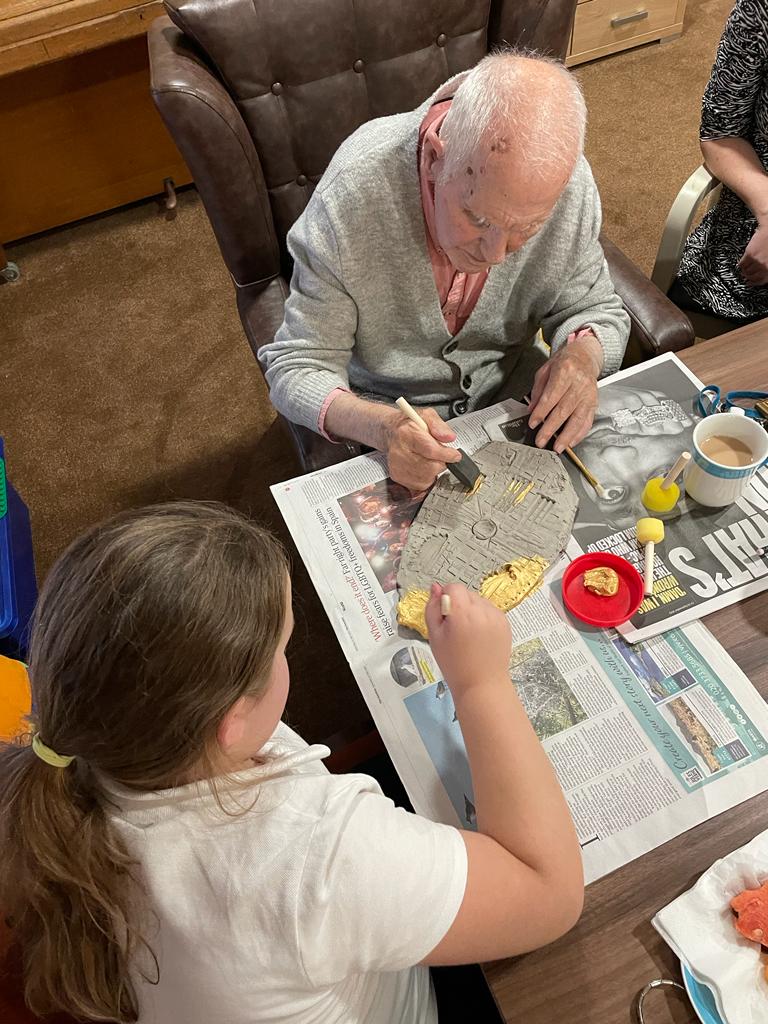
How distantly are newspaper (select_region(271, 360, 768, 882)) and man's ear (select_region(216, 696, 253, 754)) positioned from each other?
0.24m

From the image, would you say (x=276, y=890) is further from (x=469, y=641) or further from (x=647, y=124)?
(x=647, y=124)

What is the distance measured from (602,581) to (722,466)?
0.71ft

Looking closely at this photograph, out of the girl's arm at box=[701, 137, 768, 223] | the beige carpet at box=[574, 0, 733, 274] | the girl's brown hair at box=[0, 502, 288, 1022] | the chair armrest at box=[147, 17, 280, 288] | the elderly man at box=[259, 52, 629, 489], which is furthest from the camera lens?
the beige carpet at box=[574, 0, 733, 274]

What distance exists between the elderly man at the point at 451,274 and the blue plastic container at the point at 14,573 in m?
0.71

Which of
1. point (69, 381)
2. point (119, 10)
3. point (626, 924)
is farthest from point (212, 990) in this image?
point (119, 10)

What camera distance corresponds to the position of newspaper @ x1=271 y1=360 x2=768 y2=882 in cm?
82

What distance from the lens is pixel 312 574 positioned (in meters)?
1.04

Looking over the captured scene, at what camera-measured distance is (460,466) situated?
109 cm

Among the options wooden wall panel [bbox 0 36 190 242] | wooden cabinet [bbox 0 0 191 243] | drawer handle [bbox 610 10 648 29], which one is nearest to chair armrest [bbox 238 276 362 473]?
wooden cabinet [bbox 0 0 191 243]

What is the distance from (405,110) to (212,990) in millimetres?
1430

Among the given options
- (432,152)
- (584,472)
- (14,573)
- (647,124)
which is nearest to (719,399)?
(584,472)

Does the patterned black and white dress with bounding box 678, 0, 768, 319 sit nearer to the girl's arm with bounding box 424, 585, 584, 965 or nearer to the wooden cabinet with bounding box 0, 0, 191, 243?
the girl's arm with bounding box 424, 585, 584, 965

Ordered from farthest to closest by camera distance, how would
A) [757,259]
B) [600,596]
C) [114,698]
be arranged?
[757,259] → [600,596] → [114,698]

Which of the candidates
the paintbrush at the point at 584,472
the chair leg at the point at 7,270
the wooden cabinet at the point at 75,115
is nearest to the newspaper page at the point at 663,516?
the paintbrush at the point at 584,472
